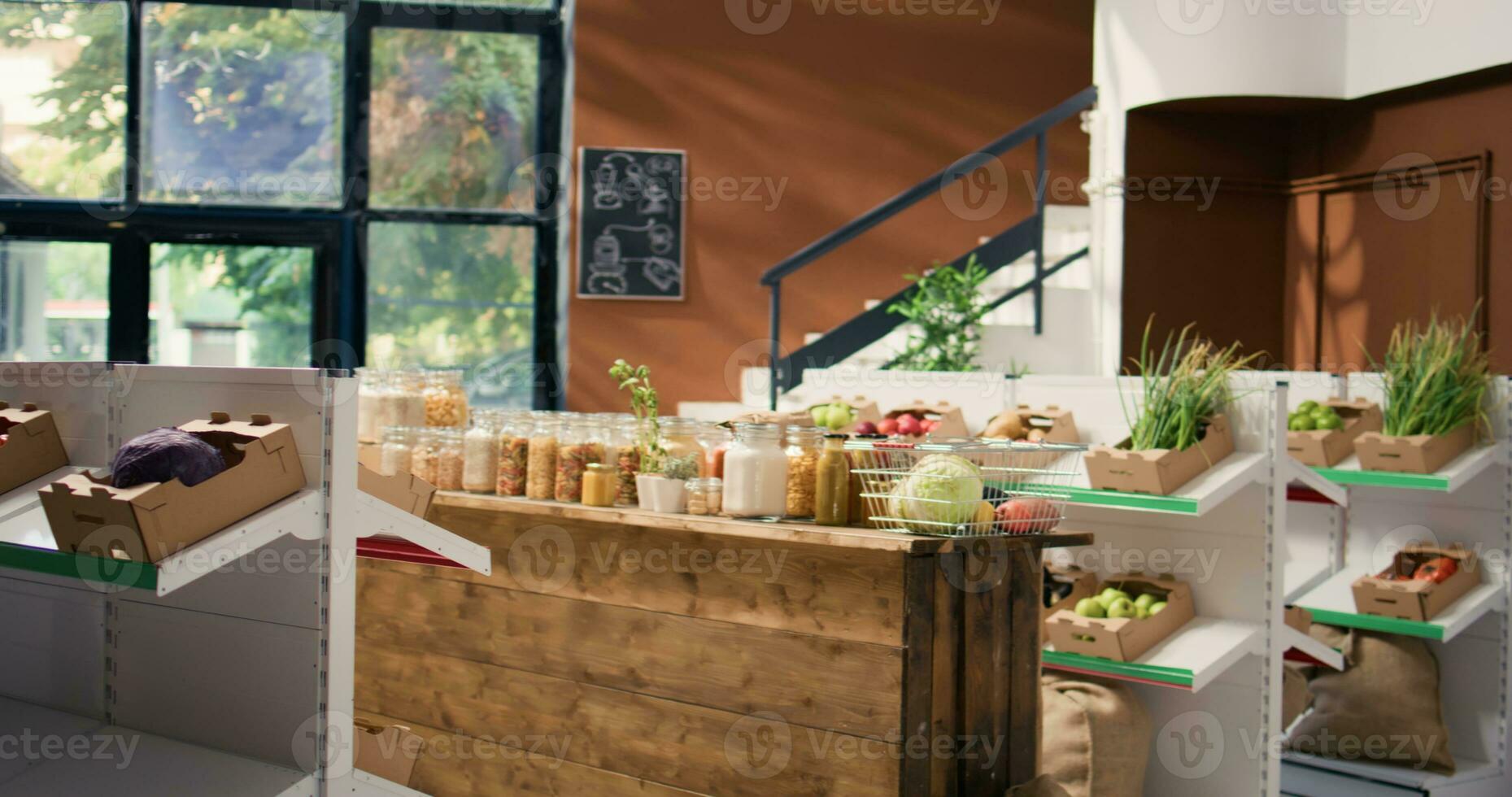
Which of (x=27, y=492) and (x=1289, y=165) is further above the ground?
(x=1289, y=165)

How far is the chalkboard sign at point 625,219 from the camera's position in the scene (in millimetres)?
7090

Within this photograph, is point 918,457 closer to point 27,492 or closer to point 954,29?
point 27,492

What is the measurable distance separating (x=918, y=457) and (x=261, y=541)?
1461 mm

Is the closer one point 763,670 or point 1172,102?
point 763,670

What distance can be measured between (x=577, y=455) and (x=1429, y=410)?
2.60 meters

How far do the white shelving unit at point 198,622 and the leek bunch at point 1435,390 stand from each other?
311 cm

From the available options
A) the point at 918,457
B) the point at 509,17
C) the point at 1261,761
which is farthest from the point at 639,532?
the point at 509,17

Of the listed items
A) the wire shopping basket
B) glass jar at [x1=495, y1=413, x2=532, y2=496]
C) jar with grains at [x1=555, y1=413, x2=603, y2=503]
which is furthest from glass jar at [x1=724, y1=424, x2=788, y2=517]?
glass jar at [x1=495, y1=413, x2=532, y2=496]

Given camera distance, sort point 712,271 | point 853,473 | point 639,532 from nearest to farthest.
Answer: point 853,473 → point 639,532 → point 712,271

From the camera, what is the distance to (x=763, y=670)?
2777 millimetres

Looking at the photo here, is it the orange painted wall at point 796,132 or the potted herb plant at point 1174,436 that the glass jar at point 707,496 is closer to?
the potted herb plant at point 1174,436

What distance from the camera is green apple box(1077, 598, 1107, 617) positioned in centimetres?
342

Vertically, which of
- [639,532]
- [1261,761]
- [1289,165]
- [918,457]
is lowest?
[1261,761]

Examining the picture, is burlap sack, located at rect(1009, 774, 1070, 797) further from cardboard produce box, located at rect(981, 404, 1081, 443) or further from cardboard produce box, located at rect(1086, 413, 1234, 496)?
cardboard produce box, located at rect(981, 404, 1081, 443)
